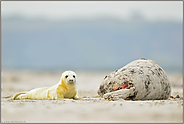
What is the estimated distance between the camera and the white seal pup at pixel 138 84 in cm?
694

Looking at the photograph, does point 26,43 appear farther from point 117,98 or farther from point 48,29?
point 117,98

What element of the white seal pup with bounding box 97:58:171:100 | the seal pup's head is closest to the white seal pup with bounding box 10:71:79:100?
the seal pup's head

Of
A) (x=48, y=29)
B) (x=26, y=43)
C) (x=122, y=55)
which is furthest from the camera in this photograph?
(x=48, y=29)

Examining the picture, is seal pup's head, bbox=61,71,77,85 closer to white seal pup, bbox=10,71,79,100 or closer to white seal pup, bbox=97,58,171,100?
white seal pup, bbox=10,71,79,100

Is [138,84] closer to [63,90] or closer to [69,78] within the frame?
[69,78]

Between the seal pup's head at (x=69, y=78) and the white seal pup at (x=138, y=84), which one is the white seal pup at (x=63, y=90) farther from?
the white seal pup at (x=138, y=84)

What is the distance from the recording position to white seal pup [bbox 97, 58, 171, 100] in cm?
694

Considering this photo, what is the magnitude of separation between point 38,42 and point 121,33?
57340mm

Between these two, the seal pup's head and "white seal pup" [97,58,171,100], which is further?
the seal pup's head

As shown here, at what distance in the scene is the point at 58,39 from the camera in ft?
563

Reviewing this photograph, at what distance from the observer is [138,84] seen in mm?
7070

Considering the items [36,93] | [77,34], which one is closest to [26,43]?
[77,34]

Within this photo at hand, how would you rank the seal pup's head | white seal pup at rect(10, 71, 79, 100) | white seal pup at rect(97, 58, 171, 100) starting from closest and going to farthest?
white seal pup at rect(97, 58, 171, 100) → the seal pup's head → white seal pup at rect(10, 71, 79, 100)

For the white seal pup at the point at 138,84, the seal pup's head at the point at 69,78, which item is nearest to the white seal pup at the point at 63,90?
the seal pup's head at the point at 69,78
